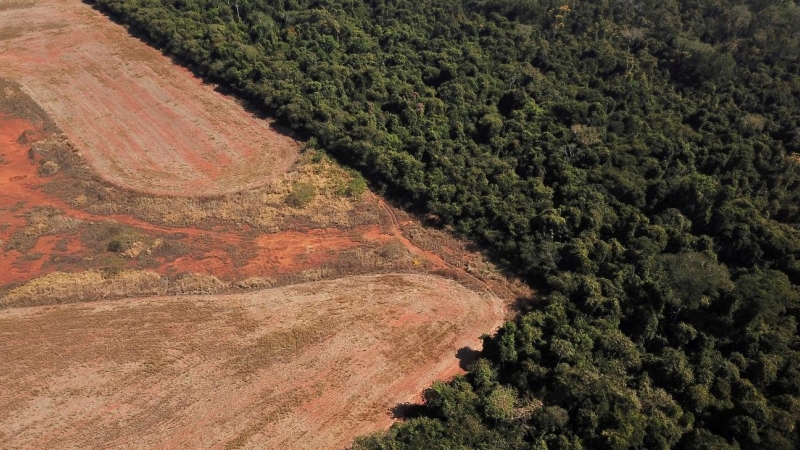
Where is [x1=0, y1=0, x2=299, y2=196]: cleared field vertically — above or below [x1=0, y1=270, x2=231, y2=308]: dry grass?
above

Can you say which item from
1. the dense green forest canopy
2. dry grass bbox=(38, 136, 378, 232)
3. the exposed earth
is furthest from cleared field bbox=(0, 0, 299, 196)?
→ the dense green forest canopy

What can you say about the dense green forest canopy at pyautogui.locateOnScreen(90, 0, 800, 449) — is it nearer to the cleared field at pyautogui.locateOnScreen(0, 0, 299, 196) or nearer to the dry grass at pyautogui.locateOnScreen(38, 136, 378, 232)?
the cleared field at pyautogui.locateOnScreen(0, 0, 299, 196)

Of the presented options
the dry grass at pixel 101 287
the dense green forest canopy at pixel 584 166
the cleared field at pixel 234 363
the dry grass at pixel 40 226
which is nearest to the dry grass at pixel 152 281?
the dry grass at pixel 101 287

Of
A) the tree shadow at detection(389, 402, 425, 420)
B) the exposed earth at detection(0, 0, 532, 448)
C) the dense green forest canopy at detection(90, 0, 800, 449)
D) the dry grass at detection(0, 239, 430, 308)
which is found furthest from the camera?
the dry grass at detection(0, 239, 430, 308)

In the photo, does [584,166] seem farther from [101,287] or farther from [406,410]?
[101,287]

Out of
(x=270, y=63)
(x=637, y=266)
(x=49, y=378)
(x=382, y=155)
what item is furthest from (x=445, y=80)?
(x=49, y=378)

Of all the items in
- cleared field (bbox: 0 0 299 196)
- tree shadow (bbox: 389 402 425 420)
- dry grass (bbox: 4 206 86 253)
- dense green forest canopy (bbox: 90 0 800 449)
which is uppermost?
dense green forest canopy (bbox: 90 0 800 449)

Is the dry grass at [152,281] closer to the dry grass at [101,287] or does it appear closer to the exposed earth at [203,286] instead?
the dry grass at [101,287]
